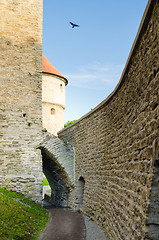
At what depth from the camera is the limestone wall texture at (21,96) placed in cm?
1023

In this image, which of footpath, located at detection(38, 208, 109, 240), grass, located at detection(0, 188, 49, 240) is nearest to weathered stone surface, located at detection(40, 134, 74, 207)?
footpath, located at detection(38, 208, 109, 240)

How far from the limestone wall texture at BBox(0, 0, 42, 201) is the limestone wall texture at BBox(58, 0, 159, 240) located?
3056mm

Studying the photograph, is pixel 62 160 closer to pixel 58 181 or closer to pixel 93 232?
pixel 58 181

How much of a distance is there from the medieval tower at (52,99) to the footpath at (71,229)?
44.4 ft

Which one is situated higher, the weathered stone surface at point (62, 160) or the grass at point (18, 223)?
the weathered stone surface at point (62, 160)

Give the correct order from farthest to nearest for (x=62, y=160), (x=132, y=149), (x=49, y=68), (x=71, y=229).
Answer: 1. (x=49, y=68)
2. (x=62, y=160)
3. (x=71, y=229)
4. (x=132, y=149)

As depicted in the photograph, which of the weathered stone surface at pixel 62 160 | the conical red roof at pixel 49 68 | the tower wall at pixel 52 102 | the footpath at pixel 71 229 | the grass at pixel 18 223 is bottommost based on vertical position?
the footpath at pixel 71 229

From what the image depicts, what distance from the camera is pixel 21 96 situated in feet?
36.0

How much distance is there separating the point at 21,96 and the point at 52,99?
36.7 ft

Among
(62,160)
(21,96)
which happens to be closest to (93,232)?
(62,160)

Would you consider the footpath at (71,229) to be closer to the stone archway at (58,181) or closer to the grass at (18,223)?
the grass at (18,223)

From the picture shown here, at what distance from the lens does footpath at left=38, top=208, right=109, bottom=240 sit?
6.48m

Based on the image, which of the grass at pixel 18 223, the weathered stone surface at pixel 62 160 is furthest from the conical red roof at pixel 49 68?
the grass at pixel 18 223

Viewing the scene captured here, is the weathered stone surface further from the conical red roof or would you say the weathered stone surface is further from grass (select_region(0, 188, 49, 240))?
the conical red roof
